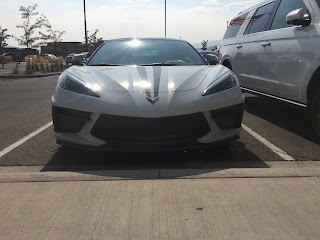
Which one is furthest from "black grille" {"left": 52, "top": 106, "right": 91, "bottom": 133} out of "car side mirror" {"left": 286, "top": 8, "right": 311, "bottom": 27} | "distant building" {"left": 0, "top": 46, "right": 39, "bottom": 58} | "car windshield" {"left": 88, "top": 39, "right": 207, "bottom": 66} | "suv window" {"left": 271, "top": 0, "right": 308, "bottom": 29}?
"distant building" {"left": 0, "top": 46, "right": 39, "bottom": 58}

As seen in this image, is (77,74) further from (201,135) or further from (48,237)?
(48,237)

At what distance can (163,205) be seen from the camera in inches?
129

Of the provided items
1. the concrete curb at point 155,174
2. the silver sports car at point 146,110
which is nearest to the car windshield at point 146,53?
the silver sports car at point 146,110

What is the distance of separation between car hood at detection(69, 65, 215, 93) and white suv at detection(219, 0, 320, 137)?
1.12 meters

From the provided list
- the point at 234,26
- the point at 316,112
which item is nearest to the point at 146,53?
the point at 316,112

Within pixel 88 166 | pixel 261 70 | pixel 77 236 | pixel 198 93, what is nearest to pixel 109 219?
pixel 77 236

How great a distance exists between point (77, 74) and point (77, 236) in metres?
2.27

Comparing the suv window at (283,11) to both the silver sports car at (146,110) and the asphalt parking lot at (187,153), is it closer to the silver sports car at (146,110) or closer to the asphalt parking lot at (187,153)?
the asphalt parking lot at (187,153)

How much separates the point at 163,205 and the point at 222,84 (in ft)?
5.59

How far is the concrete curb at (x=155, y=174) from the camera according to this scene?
12.7 ft

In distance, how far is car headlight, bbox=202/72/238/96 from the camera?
436 cm

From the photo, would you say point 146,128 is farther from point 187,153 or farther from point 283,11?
point 283,11

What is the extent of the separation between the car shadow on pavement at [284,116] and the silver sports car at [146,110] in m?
1.51

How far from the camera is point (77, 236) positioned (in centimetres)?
282
